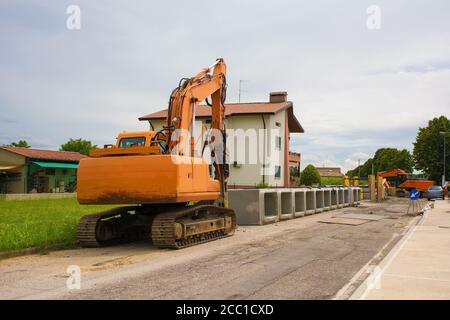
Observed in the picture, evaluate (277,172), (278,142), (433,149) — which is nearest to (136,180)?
(277,172)

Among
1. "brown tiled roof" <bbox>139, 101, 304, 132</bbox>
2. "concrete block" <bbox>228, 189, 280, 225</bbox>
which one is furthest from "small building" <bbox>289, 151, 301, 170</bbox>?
"concrete block" <bbox>228, 189, 280, 225</bbox>

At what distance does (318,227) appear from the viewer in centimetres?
1680

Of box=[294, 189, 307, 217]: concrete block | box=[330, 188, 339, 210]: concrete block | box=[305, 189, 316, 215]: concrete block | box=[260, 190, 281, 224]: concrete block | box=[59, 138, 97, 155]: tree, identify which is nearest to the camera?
box=[260, 190, 281, 224]: concrete block

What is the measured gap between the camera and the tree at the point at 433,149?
Result: 64.4 m

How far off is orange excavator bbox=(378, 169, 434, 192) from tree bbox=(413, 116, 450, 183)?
12.5 meters

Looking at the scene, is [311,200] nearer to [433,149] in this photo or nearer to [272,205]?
[272,205]

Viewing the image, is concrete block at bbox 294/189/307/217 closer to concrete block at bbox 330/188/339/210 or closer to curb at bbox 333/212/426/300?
concrete block at bbox 330/188/339/210

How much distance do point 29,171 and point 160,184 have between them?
3379 cm

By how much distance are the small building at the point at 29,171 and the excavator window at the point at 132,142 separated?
29.4 meters

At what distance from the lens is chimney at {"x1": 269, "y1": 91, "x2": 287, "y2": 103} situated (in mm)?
45812

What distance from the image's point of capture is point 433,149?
65.2 m
